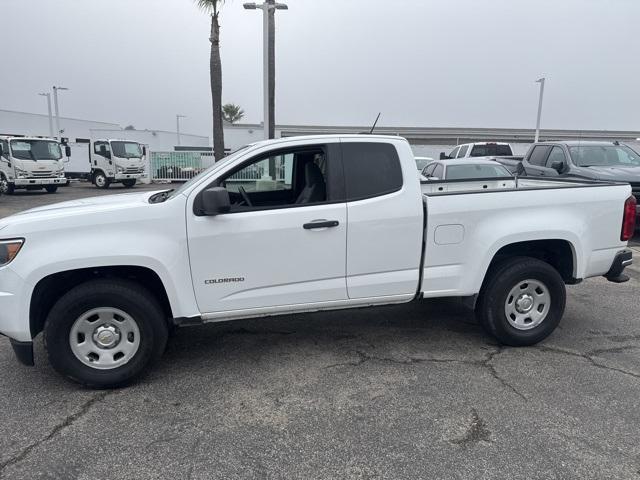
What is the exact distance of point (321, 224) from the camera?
3771 mm

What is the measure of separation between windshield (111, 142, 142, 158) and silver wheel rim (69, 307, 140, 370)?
2166 cm

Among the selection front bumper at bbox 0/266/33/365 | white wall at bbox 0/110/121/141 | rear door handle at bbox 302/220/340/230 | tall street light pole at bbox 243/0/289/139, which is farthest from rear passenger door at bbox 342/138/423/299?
white wall at bbox 0/110/121/141

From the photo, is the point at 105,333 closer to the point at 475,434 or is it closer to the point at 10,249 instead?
the point at 10,249

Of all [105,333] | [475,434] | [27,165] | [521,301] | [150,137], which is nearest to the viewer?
[475,434]

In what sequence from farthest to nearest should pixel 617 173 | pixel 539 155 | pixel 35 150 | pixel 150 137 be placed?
pixel 150 137 → pixel 35 150 → pixel 539 155 → pixel 617 173

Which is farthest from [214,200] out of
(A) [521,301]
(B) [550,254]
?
(B) [550,254]

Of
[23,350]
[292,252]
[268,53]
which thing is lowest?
[23,350]

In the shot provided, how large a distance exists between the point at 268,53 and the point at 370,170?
10.6 metres

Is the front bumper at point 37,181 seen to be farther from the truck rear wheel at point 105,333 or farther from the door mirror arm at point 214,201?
the door mirror arm at point 214,201

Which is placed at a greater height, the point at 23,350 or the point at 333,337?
the point at 23,350

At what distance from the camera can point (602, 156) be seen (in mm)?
10359

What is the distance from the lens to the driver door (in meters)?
3.66

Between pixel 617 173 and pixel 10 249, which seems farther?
pixel 617 173

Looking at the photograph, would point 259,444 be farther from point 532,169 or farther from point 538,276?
point 532,169
